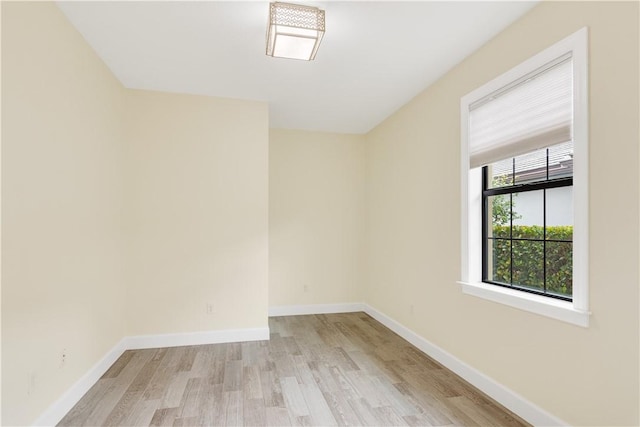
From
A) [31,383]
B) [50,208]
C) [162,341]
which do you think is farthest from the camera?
[162,341]

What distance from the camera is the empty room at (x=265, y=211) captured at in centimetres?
176

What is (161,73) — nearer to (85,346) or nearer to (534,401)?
(85,346)

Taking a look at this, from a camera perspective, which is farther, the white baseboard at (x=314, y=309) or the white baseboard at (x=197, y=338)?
the white baseboard at (x=314, y=309)

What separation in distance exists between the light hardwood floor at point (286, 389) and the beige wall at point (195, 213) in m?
0.41

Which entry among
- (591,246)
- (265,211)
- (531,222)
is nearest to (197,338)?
(265,211)

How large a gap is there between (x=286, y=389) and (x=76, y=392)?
1516mm

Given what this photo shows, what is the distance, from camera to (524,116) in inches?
88.6

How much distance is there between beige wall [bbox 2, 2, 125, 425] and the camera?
1747 millimetres

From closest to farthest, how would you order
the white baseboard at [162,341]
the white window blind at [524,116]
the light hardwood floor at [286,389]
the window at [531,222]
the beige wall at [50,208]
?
the beige wall at [50,208] → the white window blind at [524,116] → the window at [531,222] → the light hardwood floor at [286,389] → the white baseboard at [162,341]

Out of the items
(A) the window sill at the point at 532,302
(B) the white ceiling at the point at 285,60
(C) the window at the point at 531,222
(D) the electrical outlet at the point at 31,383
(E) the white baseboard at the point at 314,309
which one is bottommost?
(E) the white baseboard at the point at 314,309

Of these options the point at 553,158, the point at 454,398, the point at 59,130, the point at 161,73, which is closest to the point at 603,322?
the point at 553,158

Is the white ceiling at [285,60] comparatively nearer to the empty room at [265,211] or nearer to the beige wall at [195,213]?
the empty room at [265,211]

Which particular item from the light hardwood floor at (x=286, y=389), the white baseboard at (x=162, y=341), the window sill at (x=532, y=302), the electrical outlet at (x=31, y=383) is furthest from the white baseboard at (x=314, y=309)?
the electrical outlet at (x=31, y=383)

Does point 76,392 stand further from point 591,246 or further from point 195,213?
point 591,246
